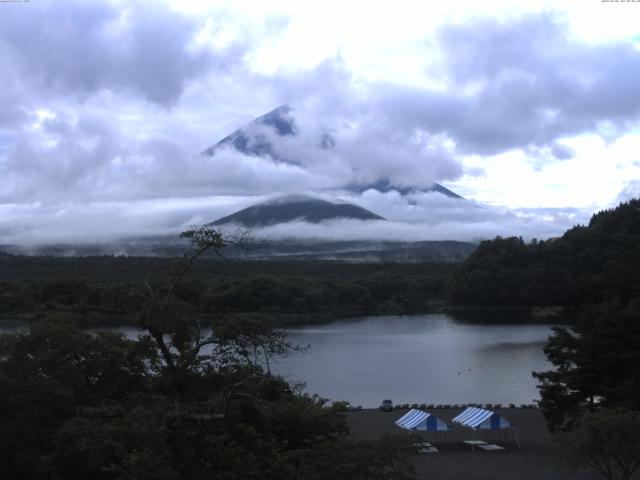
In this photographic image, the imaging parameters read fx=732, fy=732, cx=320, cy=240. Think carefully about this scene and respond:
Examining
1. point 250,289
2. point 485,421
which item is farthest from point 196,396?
point 250,289

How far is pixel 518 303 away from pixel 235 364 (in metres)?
46.4

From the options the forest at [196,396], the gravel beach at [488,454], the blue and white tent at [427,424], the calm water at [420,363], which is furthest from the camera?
the calm water at [420,363]

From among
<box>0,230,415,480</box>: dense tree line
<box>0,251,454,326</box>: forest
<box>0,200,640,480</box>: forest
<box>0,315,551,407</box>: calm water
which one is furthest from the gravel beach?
<box>0,251,454,326</box>: forest

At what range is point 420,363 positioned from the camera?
1070 inches

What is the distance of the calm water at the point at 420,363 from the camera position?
2150cm

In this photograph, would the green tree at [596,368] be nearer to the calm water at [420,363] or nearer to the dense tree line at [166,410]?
the dense tree line at [166,410]

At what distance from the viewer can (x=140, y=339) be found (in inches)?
261

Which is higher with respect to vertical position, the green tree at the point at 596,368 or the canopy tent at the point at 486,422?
the green tree at the point at 596,368

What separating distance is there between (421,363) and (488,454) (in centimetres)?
1360

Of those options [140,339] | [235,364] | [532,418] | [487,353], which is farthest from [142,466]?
[487,353]

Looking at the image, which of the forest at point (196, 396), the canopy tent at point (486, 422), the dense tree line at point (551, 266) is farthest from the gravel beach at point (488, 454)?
the dense tree line at point (551, 266)

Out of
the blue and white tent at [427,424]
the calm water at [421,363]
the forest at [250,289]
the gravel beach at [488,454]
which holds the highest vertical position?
the forest at [250,289]

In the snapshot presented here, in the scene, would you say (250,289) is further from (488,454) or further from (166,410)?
(166,410)

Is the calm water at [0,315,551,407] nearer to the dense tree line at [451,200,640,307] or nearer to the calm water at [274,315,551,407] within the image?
the calm water at [274,315,551,407]
